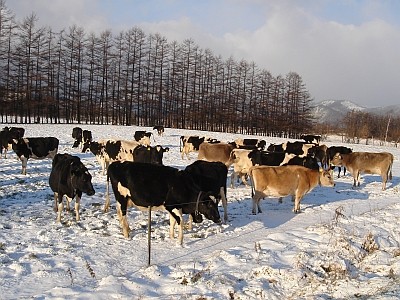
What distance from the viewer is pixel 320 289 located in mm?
5953

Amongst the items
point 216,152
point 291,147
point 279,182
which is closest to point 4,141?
point 216,152

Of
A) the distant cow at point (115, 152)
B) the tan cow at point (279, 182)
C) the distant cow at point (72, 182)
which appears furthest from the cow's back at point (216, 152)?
the distant cow at point (72, 182)

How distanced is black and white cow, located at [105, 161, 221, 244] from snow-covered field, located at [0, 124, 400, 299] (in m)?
0.61

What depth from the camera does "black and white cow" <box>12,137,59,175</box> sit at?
16.8m

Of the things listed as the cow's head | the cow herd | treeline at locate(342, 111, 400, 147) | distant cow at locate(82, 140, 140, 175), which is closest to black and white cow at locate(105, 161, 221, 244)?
the cow herd

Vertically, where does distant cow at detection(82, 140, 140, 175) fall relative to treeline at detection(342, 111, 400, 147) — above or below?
below

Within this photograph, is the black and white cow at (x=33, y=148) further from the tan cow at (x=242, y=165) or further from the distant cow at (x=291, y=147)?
the distant cow at (x=291, y=147)

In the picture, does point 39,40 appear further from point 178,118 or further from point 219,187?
point 219,187

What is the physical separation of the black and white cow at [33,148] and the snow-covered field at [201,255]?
15.1ft

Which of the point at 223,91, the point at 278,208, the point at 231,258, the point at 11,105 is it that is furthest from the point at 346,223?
the point at 223,91

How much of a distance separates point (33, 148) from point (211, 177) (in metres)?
10.6

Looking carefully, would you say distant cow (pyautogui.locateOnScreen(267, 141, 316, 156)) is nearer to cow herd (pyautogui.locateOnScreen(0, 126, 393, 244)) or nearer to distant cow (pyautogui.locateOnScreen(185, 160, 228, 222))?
cow herd (pyautogui.locateOnScreen(0, 126, 393, 244))

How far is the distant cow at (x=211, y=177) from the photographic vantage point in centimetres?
999

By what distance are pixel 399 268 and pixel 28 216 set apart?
886cm
